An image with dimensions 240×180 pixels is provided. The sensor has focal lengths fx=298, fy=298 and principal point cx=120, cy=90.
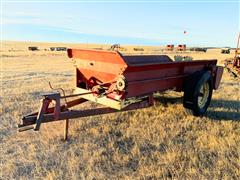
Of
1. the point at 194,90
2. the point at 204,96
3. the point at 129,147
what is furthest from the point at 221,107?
the point at 129,147

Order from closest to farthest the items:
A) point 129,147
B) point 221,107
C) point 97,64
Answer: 1. point 129,147
2. point 97,64
3. point 221,107

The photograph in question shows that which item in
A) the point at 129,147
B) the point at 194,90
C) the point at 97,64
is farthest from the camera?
the point at 194,90

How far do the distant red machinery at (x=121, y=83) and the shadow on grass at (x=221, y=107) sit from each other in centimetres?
28

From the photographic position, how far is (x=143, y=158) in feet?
12.8

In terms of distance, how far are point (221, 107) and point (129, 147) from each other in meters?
3.14

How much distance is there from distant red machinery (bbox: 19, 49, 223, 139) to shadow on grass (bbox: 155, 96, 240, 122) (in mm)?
278

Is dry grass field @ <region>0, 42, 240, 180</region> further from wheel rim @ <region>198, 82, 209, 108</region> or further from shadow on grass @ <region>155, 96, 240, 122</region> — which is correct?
wheel rim @ <region>198, 82, 209, 108</region>

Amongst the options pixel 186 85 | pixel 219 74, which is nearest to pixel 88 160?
pixel 186 85

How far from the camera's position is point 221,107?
6586 mm

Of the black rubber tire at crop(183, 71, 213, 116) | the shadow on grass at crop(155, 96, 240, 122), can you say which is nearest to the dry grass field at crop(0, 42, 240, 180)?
the shadow on grass at crop(155, 96, 240, 122)

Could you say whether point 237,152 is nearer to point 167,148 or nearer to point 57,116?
point 167,148

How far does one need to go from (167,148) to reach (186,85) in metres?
1.74

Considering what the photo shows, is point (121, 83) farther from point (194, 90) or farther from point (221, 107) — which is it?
point (221, 107)

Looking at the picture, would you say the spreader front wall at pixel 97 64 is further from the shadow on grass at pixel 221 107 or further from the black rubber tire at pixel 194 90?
the shadow on grass at pixel 221 107
